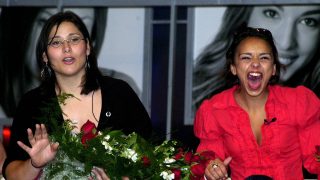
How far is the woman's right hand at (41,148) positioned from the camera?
358 cm

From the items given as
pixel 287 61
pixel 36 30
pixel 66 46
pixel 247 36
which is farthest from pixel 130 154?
pixel 36 30

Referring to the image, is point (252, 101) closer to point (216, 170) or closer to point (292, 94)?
point (292, 94)

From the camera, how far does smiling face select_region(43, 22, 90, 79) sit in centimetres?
414

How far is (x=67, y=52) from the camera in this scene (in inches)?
163

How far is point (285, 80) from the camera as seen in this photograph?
290 inches

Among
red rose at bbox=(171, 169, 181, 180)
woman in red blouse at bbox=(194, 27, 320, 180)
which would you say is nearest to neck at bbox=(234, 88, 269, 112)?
woman in red blouse at bbox=(194, 27, 320, 180)

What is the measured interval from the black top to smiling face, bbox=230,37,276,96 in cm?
69

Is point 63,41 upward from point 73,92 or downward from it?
upward

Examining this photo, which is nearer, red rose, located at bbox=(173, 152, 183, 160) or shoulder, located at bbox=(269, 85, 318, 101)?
red rose, located at bbox=(173, 152, 183, 160)

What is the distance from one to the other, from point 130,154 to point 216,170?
65 cm

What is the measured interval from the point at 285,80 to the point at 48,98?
146 inches

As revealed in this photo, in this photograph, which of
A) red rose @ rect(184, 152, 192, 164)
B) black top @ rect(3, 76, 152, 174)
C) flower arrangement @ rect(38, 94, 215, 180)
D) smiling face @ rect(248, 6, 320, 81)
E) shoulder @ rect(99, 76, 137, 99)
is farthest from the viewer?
smiling face @ rect(248, 6, 320, 81)

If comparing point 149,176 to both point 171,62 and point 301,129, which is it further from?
point 171,62

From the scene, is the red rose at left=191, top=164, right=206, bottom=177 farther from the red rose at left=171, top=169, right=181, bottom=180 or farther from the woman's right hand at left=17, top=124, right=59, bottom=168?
the woman's right hand at left=17, top=124, right=59, bottom=168
